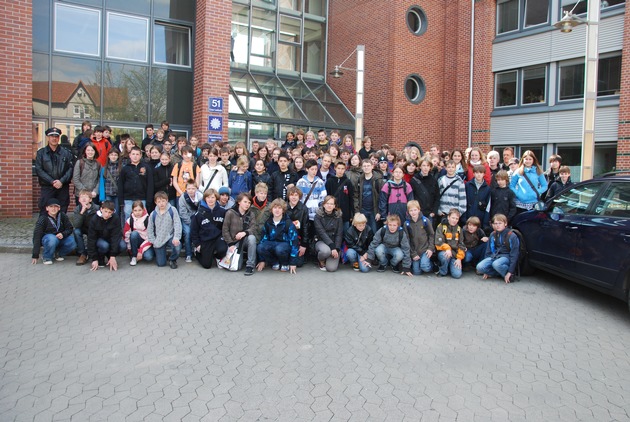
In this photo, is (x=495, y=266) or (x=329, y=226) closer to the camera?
(x=495, y=266)

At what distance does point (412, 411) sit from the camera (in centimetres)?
386

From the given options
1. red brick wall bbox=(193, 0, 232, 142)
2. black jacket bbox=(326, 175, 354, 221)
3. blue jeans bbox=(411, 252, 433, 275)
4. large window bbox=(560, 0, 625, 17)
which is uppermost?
large window bbox=(560, 0, 625, 17)

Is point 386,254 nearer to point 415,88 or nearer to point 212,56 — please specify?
point 212,56

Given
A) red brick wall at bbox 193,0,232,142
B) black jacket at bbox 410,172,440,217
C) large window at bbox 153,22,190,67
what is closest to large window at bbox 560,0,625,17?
black jacket at bbox 410,172,440,217

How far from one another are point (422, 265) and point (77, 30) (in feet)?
34.5

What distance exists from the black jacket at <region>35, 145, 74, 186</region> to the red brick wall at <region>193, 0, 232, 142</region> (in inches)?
163

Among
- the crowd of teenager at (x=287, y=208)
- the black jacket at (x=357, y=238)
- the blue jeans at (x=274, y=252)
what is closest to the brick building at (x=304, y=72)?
the crowd of teenager at (x=287, y=208)

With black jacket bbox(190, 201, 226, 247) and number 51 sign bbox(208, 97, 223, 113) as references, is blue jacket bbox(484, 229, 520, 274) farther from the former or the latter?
number 51 sign bbox(208, 97, 223, 113)

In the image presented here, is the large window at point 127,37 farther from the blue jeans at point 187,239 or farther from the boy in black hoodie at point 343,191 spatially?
the boy in black hoodie at point 343,191

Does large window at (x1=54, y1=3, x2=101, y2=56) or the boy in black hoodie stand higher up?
large window at (x1=54, y1=3, x2=101, y2=56)

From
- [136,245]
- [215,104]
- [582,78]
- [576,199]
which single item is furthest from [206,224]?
[582,78]

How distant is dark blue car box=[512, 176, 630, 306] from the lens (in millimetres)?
6195

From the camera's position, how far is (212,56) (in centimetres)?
1307

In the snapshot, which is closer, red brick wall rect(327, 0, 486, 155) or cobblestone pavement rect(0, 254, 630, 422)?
cobblestone pavement rect(0, 254, 630, 422)
